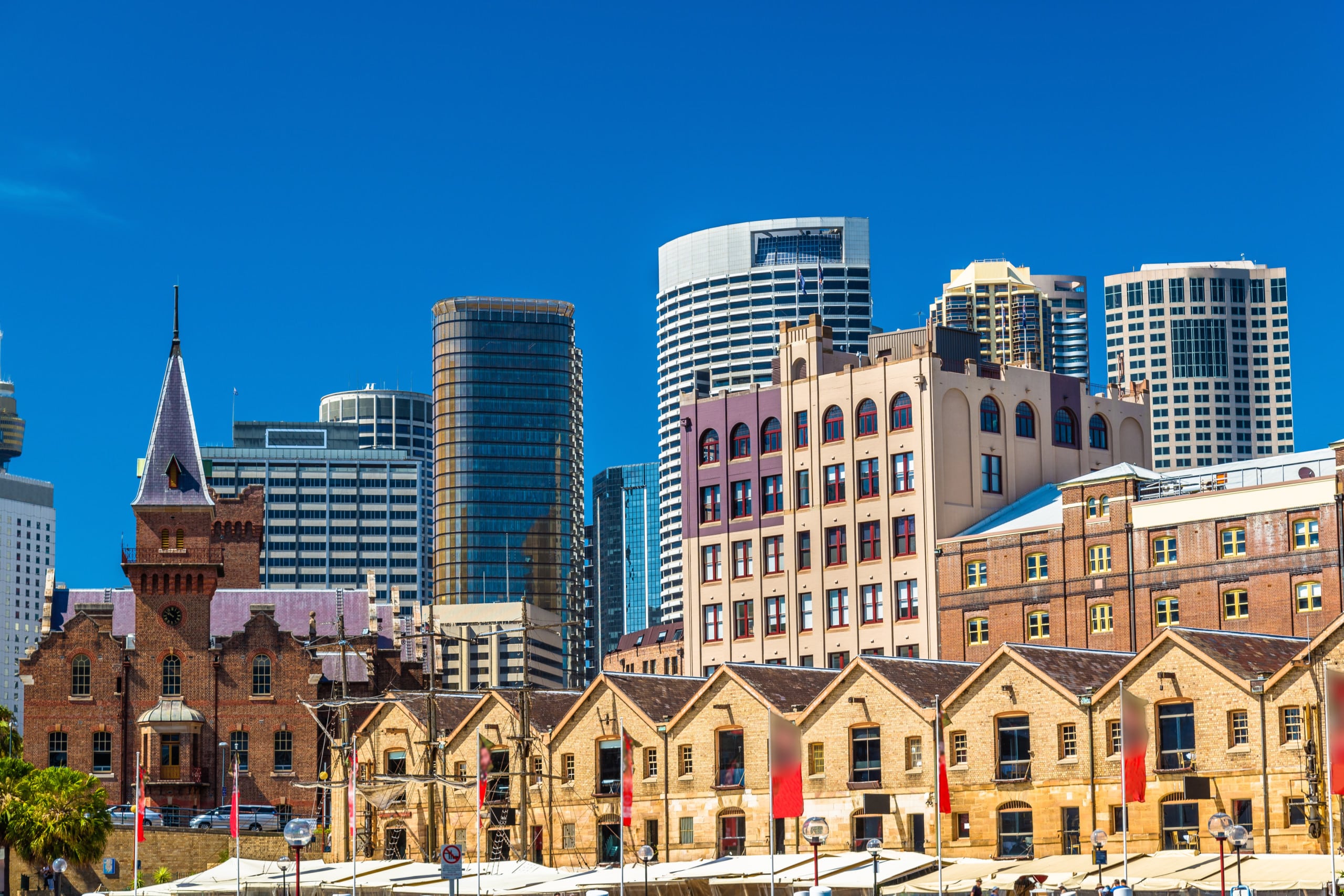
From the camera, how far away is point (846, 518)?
392 ft

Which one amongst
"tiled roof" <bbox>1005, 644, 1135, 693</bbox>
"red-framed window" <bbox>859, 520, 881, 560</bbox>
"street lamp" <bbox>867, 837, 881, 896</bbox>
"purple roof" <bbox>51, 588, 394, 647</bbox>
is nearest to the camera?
"street lamp" <bbox>867, 837, 881, 896</bbox>

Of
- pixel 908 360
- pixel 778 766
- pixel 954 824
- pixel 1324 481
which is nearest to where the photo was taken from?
pixel 778 766

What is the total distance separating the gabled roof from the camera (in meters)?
130

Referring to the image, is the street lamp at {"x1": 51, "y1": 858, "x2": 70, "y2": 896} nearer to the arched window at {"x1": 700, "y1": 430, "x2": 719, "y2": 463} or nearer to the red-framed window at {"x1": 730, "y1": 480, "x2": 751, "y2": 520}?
the red-framed window at {"x1": 730, "y1": 480, "x2": 751, "y2": 520}

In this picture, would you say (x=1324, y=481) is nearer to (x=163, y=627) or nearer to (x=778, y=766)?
(x=778, y=766)

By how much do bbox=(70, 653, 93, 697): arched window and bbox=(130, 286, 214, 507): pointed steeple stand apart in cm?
1035

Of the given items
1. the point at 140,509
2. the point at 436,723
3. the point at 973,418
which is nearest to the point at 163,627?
the point at 140,509

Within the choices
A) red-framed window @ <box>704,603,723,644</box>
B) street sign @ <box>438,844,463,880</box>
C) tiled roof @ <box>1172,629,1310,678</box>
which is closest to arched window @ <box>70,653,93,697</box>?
red-framed window @ <box>704,603,723,644</box>

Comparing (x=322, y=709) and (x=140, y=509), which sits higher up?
(x=140, y=509)

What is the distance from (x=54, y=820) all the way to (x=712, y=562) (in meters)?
43.3

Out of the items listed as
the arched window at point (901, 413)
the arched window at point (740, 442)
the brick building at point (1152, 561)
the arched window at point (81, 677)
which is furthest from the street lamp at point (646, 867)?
the arched window at point (81, 677)

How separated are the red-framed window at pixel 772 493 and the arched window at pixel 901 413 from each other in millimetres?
8825

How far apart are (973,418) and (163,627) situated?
5223 centimetres

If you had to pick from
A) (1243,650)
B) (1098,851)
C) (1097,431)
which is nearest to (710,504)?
(1097,431)
